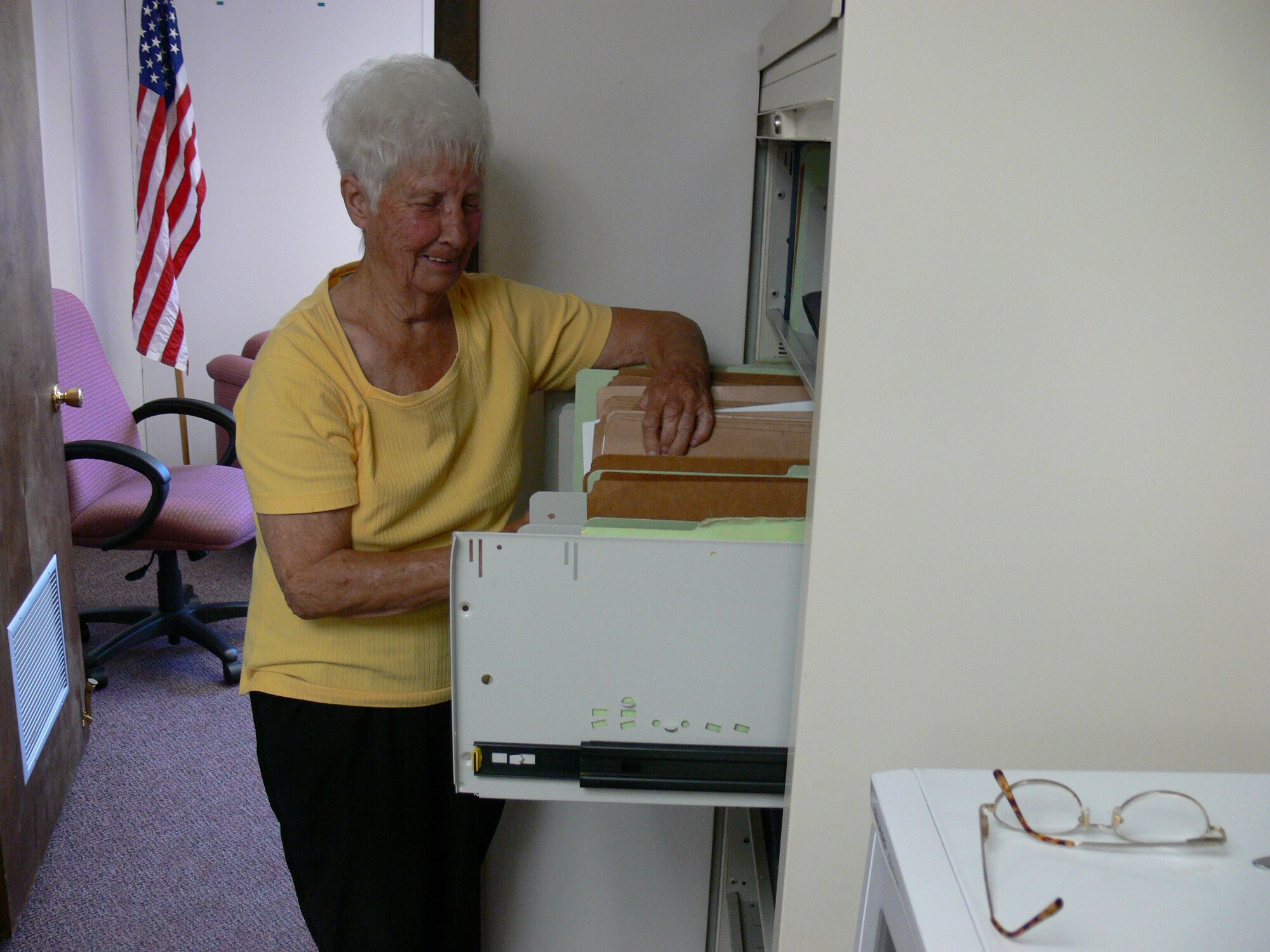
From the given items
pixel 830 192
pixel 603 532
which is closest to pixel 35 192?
pixel 603 532

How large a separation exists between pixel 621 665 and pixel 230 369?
3.22 m

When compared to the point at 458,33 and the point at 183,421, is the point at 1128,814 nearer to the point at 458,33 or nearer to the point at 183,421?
the point at 458,33

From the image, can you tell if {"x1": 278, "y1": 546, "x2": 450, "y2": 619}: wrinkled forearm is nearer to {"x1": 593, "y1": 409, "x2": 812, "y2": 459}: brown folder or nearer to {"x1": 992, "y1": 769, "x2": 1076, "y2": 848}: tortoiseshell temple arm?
{"x1": 593, "y1": 409, "x2": 812, "y2": 459}: brown folder

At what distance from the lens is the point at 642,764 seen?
3.19 ft

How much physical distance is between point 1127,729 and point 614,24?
1.10 meters

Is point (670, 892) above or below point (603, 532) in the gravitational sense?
below

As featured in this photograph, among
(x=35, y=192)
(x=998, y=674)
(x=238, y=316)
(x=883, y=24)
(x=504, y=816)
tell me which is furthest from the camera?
(x=238, y=316)

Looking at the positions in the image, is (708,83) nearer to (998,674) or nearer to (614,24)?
(614,24)

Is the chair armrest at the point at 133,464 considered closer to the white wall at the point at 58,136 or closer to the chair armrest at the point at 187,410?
the chair armrest at the point at 187,410

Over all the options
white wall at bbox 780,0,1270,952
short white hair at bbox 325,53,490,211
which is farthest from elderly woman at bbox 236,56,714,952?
white wall at bbox 780,0,1270,952

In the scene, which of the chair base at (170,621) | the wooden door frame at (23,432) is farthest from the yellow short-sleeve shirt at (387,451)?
the chair base at (170,621)

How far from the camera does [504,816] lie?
5.73ft

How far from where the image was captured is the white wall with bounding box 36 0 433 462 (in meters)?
3.90

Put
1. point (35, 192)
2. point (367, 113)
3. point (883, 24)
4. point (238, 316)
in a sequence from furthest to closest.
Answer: point (238, 316) → point (35, 192) → point (367, 113) → point (883, 24)
